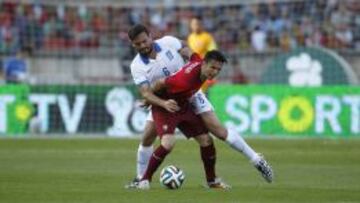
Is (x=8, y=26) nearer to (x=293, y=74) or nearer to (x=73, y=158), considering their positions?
(x=293, y=74)

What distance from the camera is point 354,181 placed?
1501 cm

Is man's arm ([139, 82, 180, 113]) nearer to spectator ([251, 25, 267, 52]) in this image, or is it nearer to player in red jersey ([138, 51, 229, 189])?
player in red jersey ([138, 51, 229, 189])

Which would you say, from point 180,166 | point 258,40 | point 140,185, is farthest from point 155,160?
point 258,40

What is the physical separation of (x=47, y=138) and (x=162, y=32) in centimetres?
821

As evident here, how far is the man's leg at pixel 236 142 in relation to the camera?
14.1 meters

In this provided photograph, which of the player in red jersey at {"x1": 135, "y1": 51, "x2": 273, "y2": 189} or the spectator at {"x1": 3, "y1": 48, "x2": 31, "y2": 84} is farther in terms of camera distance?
the spectator at {"x1": 3, "y1": 48, "x2": 31, "y2": 84}

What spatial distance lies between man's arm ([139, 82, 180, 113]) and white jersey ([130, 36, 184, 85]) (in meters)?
0.10

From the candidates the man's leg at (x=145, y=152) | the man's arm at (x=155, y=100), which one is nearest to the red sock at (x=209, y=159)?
the man's arm at (x=155, y=100)

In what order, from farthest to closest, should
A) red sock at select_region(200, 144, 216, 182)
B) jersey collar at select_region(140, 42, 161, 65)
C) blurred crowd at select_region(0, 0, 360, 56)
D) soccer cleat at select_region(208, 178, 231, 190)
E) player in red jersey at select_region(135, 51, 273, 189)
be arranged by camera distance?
1. blurred crowd at select_region(0, 0, 360, 56)
2. jersey collar at select_region(140, 42, 161, 65)
3. red sock at select_region(200, 144, 216, 182)
4. soccer cleat at select_region(208, 178, 231, 190)
5. player in red jersey at select_region(135, 51, 273, 189)

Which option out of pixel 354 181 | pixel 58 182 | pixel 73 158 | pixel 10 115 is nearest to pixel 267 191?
pixel 354 181

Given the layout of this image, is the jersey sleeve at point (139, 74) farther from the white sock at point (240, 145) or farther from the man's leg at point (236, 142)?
the white sock at point (240, 145)

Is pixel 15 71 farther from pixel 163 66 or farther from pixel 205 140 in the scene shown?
pixel 205 140

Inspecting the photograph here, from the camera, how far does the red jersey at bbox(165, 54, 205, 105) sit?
13742 mm

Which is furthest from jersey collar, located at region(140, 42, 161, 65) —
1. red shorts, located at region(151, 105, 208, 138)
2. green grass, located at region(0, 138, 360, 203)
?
green grass, located at region(0, 138, 360, 203)
